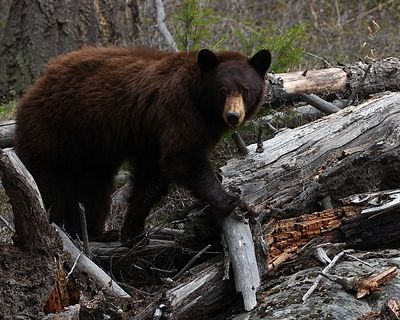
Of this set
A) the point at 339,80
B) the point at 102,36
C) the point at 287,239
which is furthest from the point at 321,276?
the point at 102,36

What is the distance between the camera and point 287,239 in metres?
6.15

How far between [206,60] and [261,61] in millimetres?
440

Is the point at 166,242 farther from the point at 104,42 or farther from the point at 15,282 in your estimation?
the point at 104,42

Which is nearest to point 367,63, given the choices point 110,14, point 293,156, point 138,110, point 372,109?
point 372,109

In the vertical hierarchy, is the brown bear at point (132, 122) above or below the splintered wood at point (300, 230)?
above

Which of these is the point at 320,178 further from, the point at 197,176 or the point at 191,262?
the point at 191,262

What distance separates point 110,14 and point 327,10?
5515 mm

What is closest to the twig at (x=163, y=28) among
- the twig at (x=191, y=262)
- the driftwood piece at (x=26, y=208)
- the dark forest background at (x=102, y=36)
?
the dark forest background at (x=102, y=36)

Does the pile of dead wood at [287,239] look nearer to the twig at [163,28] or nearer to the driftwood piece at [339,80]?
the driftwood piece at [339,80]

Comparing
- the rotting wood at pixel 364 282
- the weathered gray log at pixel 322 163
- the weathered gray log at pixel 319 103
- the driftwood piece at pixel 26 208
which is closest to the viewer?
the driftwood piece at pixel 26 208

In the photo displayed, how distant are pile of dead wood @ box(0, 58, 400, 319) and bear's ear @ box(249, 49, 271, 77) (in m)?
0.52

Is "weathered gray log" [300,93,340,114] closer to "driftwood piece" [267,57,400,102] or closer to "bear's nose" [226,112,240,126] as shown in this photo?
"driftwood piece" [267,57,400,102]

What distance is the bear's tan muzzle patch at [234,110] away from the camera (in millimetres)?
6172

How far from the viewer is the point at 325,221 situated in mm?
6195
